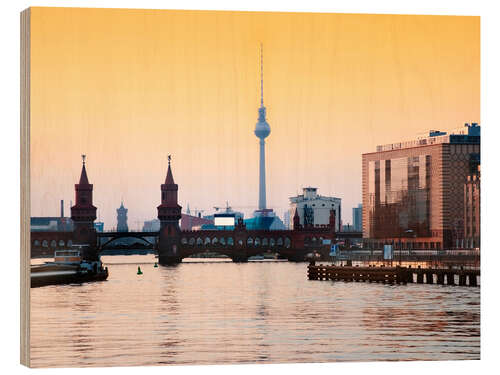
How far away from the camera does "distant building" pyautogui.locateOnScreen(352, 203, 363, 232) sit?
20.1 metres

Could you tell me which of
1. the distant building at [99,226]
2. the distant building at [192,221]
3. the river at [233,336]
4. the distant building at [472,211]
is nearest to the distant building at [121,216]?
the distant building at [99,226]

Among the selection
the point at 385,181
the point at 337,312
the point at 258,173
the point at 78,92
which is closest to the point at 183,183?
the point at 258,173

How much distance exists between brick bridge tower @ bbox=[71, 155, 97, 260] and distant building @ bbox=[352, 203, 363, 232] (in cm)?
476

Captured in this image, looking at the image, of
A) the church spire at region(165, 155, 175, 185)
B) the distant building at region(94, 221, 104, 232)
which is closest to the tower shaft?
the church spire at region(165, 155, 175, 185)

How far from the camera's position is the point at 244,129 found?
60.7 feet

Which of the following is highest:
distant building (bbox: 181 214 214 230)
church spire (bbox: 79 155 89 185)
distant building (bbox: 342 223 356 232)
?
church spire (bbox: 79 155 89 185)

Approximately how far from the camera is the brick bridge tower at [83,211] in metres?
18.3

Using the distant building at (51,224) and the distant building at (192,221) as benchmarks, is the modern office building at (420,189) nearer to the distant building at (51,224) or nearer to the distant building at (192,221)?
the distant building at (192,221)

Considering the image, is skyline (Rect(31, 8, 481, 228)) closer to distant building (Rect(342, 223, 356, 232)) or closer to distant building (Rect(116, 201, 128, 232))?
distant building (Rect(116, 201, 128, 232))

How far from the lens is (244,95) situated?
18.3 meters

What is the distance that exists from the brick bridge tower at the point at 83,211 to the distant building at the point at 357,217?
476 centimetres

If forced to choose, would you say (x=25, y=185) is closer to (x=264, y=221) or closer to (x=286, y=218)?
(x=264, y=221)

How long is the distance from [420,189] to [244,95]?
5716mm

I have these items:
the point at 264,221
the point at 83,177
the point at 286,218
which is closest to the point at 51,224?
the point at 83,177
